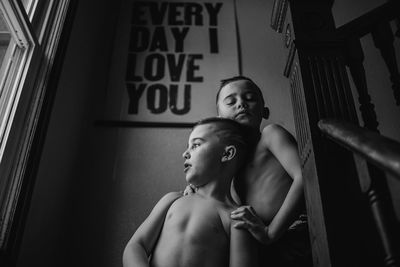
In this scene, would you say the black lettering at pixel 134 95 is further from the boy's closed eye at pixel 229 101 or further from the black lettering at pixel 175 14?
the boy's closed eye at pixel 229 101

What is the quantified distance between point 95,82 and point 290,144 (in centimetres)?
151

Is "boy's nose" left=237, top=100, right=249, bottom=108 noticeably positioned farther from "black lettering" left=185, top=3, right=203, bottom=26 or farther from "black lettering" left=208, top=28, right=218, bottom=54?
"black lettering" left=185, top=3, right=203, bottom=26

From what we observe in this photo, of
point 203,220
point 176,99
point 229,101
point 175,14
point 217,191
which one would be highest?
point 175,14

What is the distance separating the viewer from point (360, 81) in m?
1.20

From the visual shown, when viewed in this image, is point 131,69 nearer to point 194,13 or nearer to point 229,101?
point 194,13

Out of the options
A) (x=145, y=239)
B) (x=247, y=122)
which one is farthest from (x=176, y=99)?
(x=145, y=239)

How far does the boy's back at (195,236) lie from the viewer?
130 centimetres

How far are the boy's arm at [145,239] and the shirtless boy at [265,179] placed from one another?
30 cm

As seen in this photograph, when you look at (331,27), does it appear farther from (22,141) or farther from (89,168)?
(89,168)

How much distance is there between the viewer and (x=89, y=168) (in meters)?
2.26

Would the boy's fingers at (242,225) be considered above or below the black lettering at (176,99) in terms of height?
below

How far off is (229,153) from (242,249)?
0.41 metres

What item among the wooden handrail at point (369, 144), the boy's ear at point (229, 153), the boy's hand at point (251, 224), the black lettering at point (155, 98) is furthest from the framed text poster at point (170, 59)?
the wooden handrail at point (369, 144)

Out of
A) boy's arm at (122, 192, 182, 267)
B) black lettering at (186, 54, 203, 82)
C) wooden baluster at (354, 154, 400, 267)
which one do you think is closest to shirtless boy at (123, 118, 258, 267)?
boy's arm at (122, 192, 182, 267)
